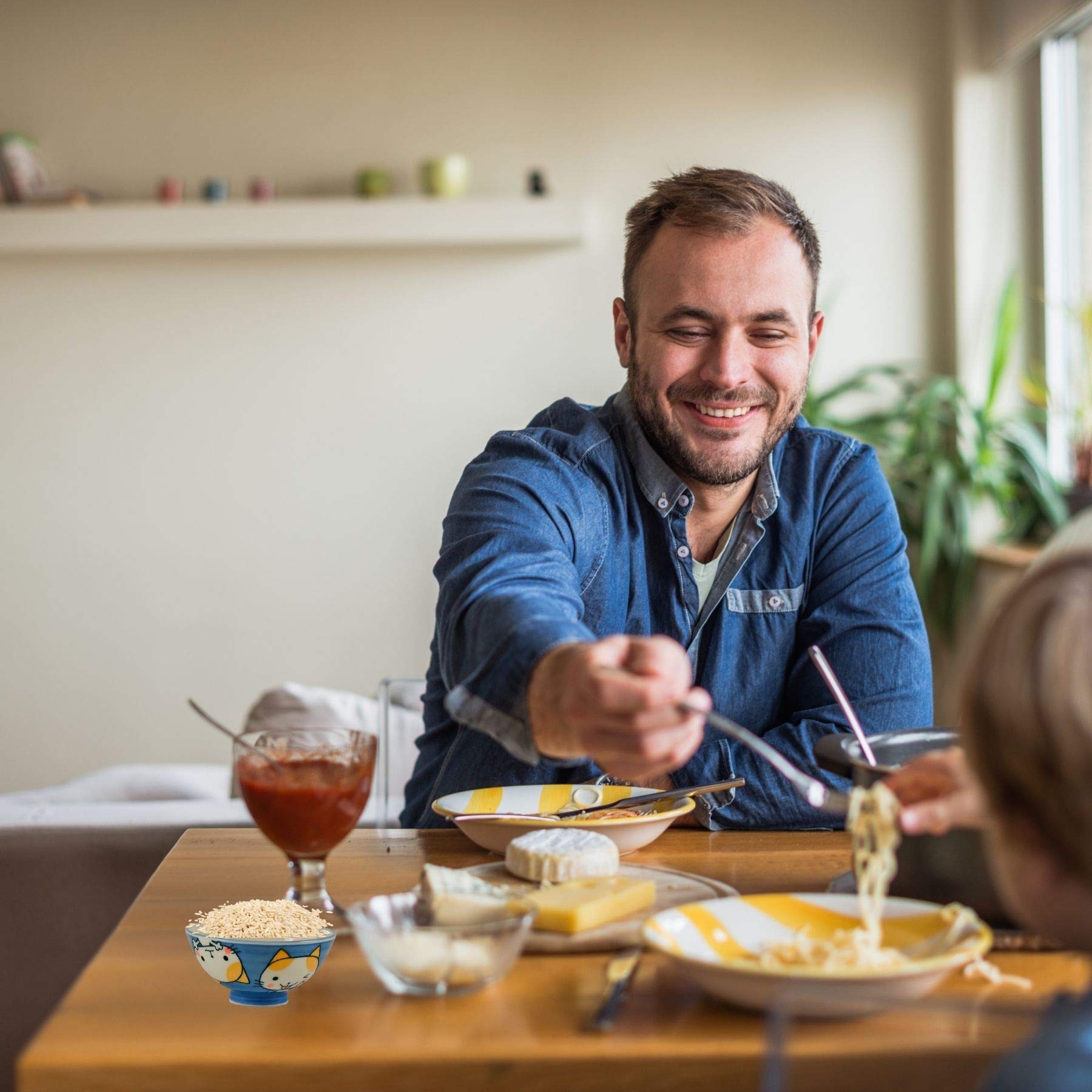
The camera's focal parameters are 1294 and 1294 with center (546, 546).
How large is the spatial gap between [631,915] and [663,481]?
816mm

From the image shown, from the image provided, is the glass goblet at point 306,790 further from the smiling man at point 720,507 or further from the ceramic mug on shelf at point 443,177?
the ceramic mug on shelf at point 443,177

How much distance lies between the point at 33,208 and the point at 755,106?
2.41m

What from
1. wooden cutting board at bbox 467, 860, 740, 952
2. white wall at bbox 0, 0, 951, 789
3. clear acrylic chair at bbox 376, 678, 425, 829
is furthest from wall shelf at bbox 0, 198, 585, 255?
wooden cutting board at bbox 467, 860, 740, 952

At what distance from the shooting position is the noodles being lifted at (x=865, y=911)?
0.83 metres

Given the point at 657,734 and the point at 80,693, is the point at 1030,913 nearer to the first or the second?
the point at 657,734

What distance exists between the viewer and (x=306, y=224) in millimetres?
4207

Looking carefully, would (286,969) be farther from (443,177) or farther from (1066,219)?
(1066,219)

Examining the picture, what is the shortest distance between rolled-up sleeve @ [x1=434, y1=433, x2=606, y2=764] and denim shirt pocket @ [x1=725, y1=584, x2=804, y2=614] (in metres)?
0.19

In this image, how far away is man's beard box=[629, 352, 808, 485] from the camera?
1709 mm

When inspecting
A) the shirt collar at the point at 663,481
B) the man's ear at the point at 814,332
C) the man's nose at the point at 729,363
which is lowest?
the shirt collar at the point at 663,481

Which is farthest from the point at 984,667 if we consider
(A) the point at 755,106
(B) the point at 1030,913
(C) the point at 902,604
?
(A) the point at 755,106

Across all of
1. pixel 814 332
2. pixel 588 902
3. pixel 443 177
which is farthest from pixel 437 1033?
pixel 443 177

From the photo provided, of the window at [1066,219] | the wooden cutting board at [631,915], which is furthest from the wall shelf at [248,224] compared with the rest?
the wooden cutting board at [631,915]

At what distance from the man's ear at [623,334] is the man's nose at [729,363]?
0.15 m
